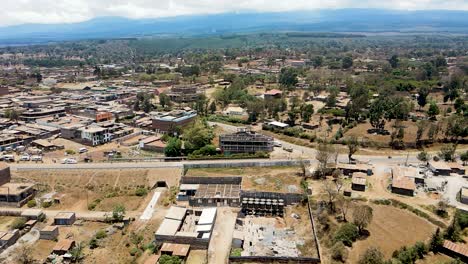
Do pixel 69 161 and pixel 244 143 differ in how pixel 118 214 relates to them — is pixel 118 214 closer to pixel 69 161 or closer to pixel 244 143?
pixel 69 161

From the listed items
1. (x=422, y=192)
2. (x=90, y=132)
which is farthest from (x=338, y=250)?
(x=90, y=132)

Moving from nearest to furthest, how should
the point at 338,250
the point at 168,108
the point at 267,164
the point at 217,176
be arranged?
the point at 338,250
the point at 217,176
the point at 267,164
the point at 168,108

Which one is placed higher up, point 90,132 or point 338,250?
point 90,132

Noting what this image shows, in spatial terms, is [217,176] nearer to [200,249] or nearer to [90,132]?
[200,249]

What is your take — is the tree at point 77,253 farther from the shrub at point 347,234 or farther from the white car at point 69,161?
the shrub at point 347,234

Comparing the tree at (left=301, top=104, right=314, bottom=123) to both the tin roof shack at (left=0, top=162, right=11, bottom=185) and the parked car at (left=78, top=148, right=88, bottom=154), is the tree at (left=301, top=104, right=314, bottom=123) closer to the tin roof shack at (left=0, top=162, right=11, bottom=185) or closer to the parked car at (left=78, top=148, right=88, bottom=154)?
the parked car at (left=78, top=148, right=88, bottom=154)

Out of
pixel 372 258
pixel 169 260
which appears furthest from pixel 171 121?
pixel 372 258
